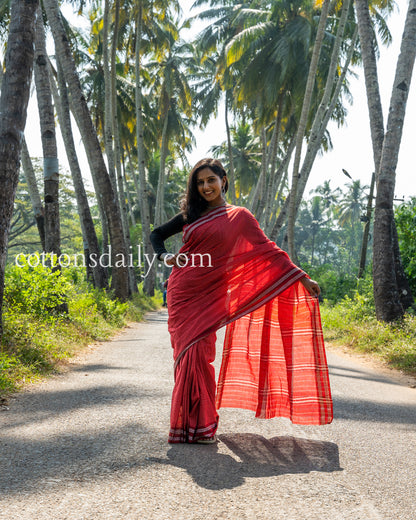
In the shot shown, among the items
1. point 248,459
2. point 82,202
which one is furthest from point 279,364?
point 82,202

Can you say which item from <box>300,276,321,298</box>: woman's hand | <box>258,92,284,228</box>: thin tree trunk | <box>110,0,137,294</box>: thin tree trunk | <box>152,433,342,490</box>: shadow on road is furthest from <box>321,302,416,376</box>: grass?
<box>258,92,284,228</box>: thin tree trunk

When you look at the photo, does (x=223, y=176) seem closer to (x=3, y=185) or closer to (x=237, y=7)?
(x=3, y=185)

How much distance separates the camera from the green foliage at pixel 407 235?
1090 centimetres

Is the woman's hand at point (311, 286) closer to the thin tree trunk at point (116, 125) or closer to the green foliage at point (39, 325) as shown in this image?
the green foliage at point (39, 325)

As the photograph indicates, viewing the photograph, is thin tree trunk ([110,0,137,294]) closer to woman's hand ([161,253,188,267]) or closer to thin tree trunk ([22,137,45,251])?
thin tree trunk ([22,137,45,251])

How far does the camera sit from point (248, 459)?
3.26 m

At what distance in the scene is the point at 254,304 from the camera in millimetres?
4004

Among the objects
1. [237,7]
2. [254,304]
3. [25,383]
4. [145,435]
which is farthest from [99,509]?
[237,7]

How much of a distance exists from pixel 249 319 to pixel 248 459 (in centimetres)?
119

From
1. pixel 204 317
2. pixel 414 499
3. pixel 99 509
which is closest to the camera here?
pixel 99 509

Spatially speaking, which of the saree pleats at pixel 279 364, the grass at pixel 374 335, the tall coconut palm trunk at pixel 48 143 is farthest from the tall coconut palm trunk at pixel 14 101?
the grass at pixel 374 335

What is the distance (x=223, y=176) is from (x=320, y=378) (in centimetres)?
165

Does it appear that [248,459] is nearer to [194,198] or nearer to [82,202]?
[194,198]

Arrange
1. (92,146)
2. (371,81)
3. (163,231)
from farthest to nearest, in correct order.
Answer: (92,146), (371,81), (163,231)
